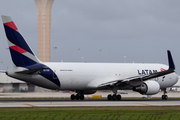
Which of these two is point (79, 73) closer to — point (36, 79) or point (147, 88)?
point (36, 79)

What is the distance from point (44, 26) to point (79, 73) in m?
89.2

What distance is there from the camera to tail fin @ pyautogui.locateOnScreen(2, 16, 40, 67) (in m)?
40.8

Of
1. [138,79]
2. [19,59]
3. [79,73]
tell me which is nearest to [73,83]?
[79,73]

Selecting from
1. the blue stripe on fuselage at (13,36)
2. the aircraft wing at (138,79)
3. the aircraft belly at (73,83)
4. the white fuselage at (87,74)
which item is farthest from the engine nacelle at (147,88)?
the blue stripe on fuselage at (13,36)

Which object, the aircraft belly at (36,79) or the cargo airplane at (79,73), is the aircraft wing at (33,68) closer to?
the cargo airplane at (79,73)

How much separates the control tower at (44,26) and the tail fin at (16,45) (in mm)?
89657

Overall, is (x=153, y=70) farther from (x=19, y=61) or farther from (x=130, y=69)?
(x=19, y=61)

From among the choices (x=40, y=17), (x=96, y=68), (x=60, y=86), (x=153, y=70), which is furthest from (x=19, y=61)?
(x=40, y=17)

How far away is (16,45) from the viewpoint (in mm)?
40969

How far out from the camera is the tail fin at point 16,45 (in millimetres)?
40750

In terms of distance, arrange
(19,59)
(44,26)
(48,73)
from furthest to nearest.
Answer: (44,26)
(48,73)
(19,59)

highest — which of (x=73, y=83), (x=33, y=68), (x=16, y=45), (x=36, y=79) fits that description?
(x=16, y=45)

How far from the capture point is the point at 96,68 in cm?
4628

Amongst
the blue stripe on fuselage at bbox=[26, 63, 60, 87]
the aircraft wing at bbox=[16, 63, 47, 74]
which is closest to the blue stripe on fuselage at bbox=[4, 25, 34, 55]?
the aircraft wing at bbox=[16, 63, 47, 74]
